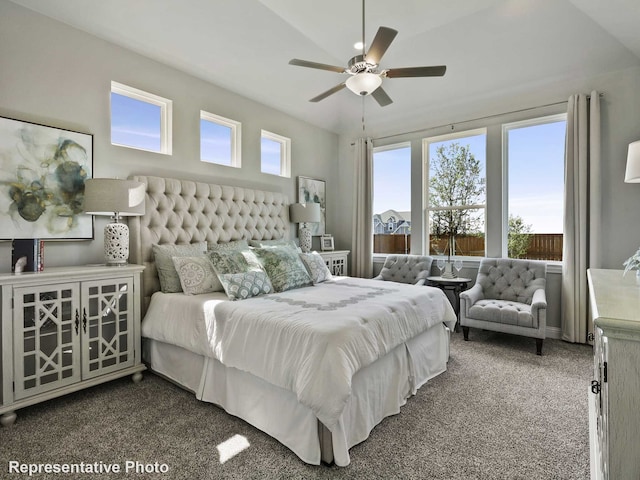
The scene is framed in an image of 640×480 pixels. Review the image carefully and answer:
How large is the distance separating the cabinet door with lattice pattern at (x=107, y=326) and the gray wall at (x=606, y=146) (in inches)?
163

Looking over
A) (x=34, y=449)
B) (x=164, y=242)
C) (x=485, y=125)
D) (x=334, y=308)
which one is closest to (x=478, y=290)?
(x=485, y=125)

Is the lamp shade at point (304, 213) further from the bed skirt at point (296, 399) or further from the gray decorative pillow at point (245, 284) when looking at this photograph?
the bed skirt at point (296, 399)

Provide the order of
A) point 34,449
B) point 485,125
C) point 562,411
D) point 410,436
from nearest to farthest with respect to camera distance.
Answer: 1. point 34,449
2. point 410,436
3. point 562,411
4. point 485,125

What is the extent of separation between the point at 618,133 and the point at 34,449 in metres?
5.70

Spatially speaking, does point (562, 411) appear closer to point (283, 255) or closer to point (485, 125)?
point (283, 255)

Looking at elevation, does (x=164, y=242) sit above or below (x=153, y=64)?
below

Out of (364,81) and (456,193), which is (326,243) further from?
(364,81)

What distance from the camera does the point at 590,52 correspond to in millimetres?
3645

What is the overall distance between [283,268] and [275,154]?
2.32 metres

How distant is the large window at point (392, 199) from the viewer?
538 centimetres

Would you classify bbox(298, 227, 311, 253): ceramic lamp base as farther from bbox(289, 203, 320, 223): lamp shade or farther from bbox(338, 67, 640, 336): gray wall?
bbox(338, 67, 640, 336): gray wall

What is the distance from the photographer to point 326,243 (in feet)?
18.0

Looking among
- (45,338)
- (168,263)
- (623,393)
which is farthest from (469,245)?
(45,338)

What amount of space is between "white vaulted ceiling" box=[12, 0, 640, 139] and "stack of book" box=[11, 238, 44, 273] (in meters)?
1.84
